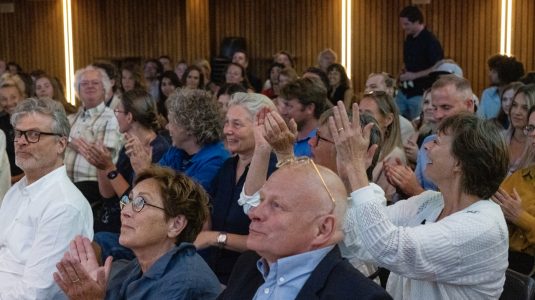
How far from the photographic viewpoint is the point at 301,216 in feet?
7.60

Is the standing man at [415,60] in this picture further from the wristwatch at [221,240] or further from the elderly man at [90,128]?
the wristwatch at [221,240]

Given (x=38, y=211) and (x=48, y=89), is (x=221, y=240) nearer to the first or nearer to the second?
(x=38, y=211)

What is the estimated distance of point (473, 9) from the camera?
11.1 meters

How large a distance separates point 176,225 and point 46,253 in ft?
2.09

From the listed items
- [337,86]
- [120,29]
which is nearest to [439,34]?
[337,86]

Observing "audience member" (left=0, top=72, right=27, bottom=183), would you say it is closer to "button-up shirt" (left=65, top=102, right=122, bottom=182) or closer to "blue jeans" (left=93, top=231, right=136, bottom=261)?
"button-up shirt" (left=65, top=102, right=122, bottom=182)

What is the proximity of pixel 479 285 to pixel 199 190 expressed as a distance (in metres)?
0.99

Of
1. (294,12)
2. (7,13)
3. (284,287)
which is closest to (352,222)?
(284,287)

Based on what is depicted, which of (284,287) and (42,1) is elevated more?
(42,1)

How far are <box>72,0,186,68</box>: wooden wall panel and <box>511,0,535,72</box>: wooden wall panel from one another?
16.3ft

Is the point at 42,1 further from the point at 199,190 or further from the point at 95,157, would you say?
the point at 199,190

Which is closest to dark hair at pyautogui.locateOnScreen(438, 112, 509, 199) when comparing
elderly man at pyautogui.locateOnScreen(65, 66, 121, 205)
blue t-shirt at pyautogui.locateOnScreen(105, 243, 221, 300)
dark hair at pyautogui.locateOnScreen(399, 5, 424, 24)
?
blue t-shirt at pyautogui.locateOnScreen(105, 243, 221, 300)

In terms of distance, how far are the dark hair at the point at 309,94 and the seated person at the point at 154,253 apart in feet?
6.61

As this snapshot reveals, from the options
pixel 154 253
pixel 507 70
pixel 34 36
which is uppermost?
pixel 34 36
